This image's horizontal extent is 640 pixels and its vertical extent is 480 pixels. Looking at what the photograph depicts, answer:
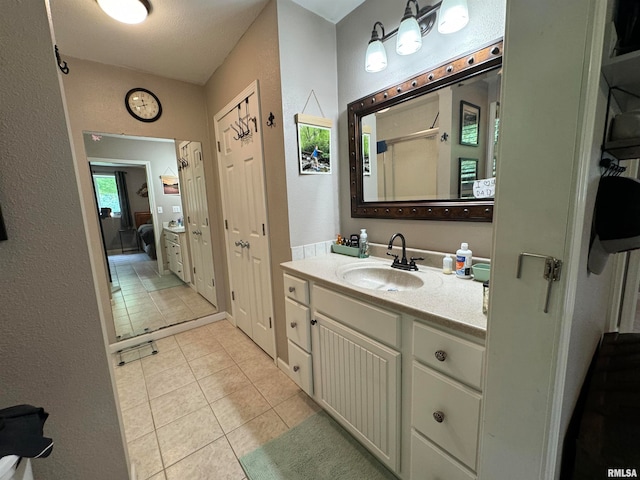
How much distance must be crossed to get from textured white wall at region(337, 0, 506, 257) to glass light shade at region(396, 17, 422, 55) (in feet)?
0.36

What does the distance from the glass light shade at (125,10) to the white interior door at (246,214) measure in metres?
0.71

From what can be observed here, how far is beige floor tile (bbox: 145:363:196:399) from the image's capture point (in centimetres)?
192

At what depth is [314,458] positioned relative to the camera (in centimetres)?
135

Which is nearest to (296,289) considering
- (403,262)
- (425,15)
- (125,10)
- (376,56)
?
(403,262)

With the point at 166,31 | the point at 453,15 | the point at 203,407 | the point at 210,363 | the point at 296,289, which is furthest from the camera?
the point at 210,363

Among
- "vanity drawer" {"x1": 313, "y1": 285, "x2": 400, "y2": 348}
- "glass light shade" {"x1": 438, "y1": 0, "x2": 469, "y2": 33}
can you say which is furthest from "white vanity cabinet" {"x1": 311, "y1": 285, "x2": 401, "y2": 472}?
"glass light shade" {"x1": 438, "y1": 0, "x2": 469, "y2": 33}

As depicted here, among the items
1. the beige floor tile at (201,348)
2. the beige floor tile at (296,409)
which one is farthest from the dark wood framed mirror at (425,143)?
the beige floor tile at (201,348)

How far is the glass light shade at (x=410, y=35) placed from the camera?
130 cm

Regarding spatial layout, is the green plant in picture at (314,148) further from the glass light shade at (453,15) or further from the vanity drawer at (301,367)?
the vanity drawer at (301,367)

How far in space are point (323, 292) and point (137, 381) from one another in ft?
5.84

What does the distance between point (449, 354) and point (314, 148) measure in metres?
1.47

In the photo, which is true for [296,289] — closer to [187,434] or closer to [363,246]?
[363,246]

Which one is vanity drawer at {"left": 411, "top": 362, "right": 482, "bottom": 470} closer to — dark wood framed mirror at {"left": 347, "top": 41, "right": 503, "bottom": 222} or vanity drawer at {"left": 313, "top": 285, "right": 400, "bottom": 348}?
vanity drawer at {"left": 313, "top": 285, "right": 400, "bottom": 348}

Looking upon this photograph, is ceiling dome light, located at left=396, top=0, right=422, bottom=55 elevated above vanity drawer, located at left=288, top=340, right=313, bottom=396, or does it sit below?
above
